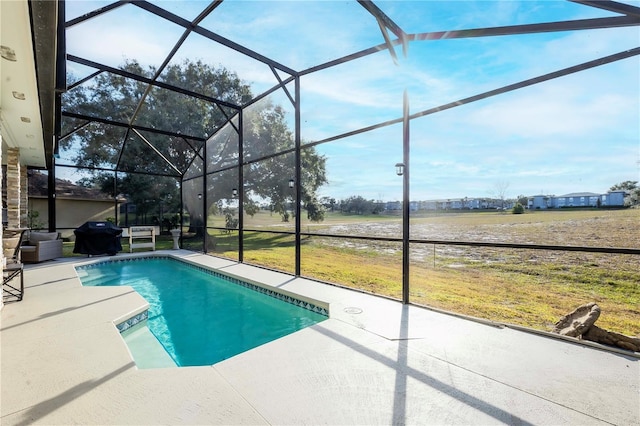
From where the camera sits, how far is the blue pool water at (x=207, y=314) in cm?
352

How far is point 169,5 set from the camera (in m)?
4.26

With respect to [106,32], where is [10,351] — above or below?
below

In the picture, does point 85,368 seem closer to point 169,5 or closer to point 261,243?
point 169,5

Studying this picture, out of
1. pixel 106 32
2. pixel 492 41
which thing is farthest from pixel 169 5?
pixel 492 41

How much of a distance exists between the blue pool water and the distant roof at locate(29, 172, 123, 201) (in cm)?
569

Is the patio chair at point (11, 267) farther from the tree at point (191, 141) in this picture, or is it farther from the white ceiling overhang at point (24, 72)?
the tree at point (191, 141)

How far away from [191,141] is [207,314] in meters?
7.82

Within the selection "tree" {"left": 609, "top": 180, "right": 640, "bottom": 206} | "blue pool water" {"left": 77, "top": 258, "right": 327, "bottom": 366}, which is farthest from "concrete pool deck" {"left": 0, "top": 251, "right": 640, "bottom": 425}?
"tree" {"left": 609, "top": 180, "right": 640, "bottom": 206}

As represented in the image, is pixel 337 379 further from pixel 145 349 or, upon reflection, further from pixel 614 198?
pixel 614 198

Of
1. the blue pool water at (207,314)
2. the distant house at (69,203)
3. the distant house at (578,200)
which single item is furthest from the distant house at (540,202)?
the distant house at (69,203)

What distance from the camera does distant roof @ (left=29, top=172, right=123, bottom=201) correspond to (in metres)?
10.3

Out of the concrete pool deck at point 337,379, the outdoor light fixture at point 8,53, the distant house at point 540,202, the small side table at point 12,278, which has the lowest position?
the concrete pool deck at point 337,379

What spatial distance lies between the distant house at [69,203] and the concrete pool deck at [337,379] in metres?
9.88

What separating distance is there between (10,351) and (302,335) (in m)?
2.50
